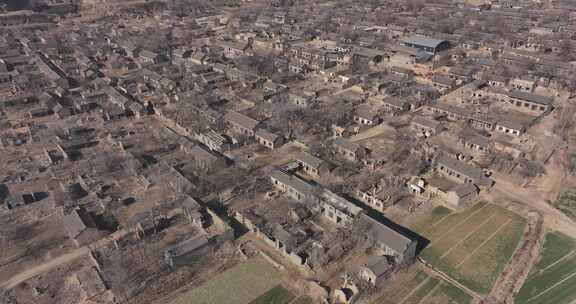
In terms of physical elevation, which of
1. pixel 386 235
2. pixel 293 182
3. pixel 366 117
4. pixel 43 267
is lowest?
pixel 43 267

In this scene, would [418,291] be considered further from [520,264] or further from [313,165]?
[313,165]

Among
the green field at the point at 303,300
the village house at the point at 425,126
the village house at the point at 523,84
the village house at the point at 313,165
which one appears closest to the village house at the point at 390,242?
the green field at the point at 303,300

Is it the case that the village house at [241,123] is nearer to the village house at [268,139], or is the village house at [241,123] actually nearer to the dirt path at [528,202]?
the village house at [268,139]

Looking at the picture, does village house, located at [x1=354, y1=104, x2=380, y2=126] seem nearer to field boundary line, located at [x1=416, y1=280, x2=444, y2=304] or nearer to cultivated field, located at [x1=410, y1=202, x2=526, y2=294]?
cultivated field, located at [x1=410, y1=202, x2=526, y2=294]

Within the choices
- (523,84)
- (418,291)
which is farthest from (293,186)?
(523,84)

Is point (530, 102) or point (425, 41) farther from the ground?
point (425, 41)

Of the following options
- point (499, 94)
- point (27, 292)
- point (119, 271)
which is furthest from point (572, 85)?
point (27, 292)

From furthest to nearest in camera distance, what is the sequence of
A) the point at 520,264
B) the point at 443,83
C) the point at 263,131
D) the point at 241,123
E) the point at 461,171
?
the point at 443,83 → the point at 241,123 → the point at 263,131 → the point at 461,171 → the point at 520,264
